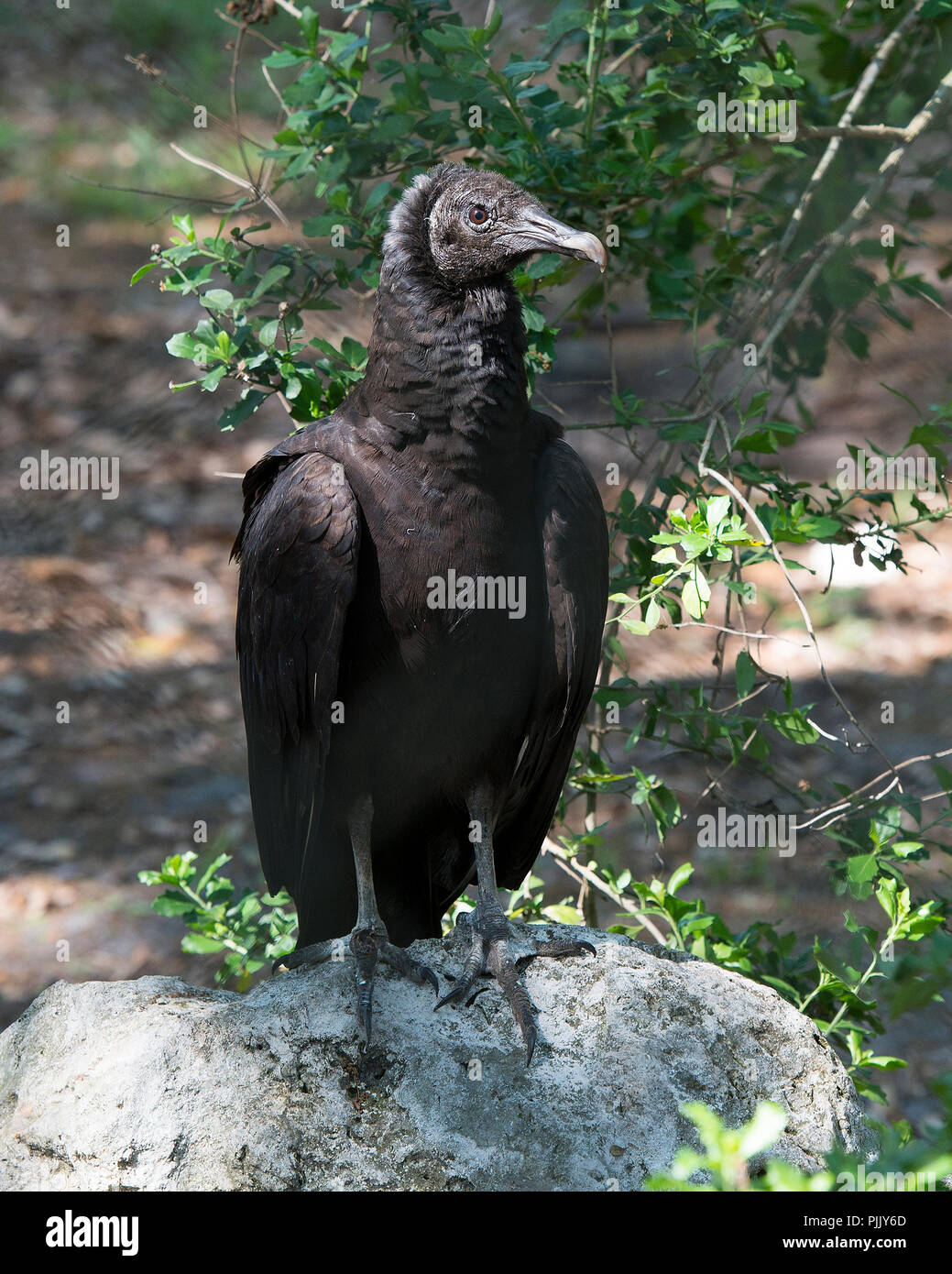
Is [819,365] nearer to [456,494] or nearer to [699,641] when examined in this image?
[456,494]

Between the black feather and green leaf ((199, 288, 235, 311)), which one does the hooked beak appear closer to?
the black feather

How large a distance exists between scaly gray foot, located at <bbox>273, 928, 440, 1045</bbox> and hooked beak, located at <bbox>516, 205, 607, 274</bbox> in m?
1.43

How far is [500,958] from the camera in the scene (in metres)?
2.53

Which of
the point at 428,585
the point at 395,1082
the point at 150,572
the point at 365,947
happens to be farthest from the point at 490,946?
the point at 150,572

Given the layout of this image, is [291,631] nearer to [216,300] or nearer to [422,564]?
[422,564]

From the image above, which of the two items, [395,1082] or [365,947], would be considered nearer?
[395,1082]

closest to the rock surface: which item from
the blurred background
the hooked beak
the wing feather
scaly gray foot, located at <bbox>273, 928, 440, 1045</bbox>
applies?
scaly gray foot, located at <bbox>273, 928, 440, 1045</bbox>

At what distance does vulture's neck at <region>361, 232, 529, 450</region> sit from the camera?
8.14 ft

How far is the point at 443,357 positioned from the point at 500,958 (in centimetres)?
122

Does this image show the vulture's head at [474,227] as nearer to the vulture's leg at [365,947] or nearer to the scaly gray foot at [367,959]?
the vulture's leg at [365,947]

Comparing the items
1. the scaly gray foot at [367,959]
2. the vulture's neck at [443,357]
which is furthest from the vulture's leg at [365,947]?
the vulture's neck at [443,357]

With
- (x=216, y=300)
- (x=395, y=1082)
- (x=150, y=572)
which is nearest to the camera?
(x=395, y=1082)

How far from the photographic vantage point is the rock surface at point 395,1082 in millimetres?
2119

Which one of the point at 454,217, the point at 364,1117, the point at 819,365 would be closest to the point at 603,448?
the point at 819,365
